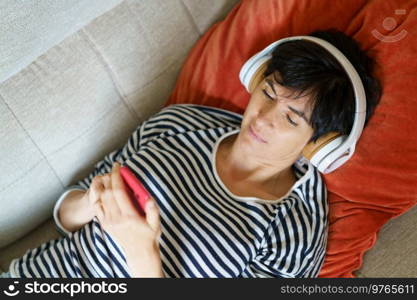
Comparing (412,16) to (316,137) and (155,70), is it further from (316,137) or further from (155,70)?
(155,70)

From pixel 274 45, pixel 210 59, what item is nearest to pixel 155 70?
pixel 210 59

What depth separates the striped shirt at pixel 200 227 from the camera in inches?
39.1

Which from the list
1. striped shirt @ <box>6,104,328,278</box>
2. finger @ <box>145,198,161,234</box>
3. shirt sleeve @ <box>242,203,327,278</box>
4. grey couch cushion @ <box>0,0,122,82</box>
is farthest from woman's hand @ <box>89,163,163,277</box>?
grey couch cushion @ <box>0,0,122,82</box>

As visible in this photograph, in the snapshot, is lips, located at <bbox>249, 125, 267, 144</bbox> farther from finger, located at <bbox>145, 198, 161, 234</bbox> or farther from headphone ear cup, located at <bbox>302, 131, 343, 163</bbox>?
finger, located at <bbox>145, 198, 161, 234</bbox>

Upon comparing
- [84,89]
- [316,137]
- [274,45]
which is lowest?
[316,137]

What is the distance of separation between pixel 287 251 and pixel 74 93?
65 cm

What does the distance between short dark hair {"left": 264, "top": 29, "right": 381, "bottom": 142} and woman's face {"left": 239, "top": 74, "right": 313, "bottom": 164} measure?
2 cm

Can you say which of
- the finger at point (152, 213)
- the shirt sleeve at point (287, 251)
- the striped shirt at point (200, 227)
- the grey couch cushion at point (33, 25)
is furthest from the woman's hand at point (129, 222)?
the grey couch cushion at point (33, 25)

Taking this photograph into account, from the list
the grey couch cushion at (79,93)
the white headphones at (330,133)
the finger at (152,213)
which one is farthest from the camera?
the grey couch cushion at (79,93)

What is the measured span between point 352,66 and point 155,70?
546 mm

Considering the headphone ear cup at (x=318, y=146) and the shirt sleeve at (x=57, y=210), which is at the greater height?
the shirt sleeve at (x=57, y=210)

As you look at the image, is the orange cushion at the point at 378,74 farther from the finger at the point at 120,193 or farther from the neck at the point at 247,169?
the finger at the point at 120,193

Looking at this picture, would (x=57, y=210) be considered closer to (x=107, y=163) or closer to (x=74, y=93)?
(x=107, y=163)

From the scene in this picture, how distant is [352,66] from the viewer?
97 cm
